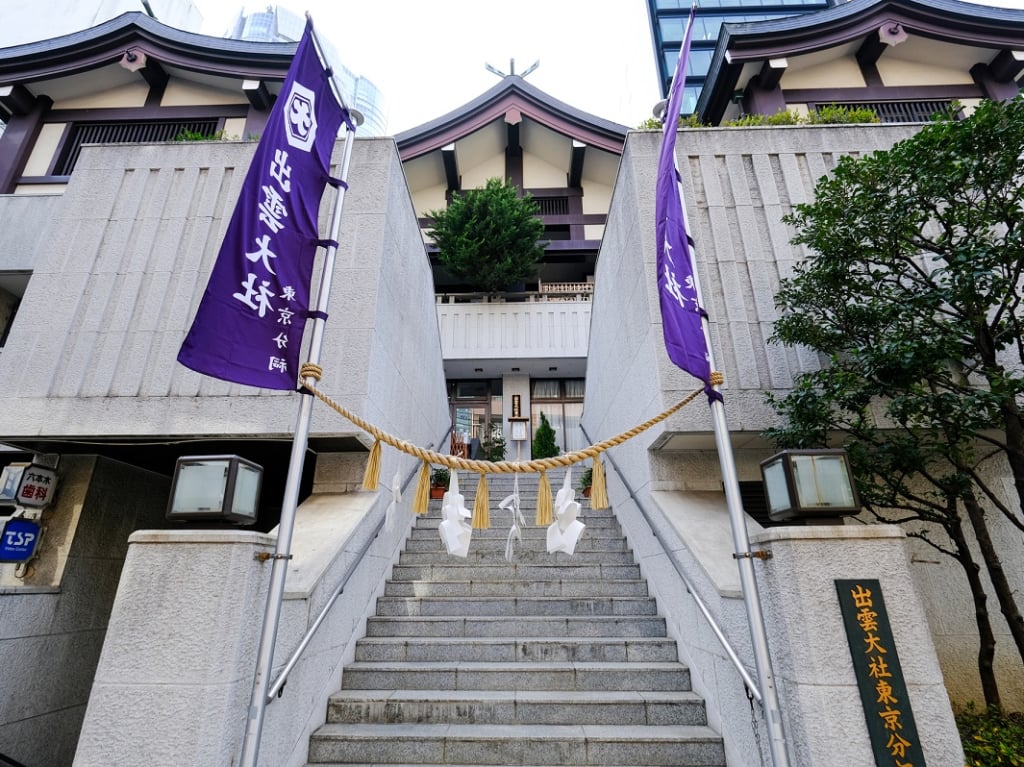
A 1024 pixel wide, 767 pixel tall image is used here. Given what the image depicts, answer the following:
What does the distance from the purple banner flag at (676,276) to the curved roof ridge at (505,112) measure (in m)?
10.6


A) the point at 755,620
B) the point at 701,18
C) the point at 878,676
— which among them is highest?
the point at 701,18

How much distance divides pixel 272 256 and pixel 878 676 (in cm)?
345

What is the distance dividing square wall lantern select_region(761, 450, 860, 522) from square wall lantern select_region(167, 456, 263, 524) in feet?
8.66

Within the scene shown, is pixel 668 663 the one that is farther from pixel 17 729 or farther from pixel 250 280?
pixel 17 729

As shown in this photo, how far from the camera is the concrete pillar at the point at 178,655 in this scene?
1953 millimetres

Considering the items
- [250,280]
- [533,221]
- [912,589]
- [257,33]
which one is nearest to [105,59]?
[533,221]

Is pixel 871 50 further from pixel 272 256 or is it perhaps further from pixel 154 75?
pixel 154 75

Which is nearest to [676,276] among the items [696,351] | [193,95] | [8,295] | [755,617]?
[696,351]

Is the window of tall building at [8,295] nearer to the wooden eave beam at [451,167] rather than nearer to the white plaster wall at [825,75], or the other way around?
the wooden eave beam at [451,167]

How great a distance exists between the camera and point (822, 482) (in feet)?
7.19

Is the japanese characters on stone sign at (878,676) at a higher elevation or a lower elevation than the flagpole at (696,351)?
lower

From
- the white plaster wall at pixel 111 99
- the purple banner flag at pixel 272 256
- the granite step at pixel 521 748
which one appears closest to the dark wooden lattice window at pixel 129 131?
the white plaster wall at pixel 111 99

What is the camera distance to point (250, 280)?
90.7 inches

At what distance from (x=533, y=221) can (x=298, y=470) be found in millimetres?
10704
